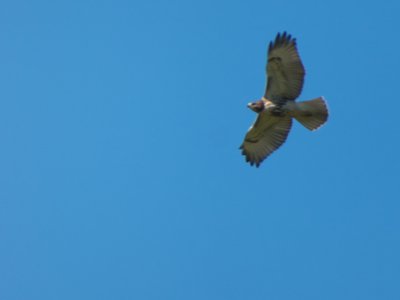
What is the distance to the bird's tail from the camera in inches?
822

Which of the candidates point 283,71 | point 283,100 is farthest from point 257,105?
point 283,71

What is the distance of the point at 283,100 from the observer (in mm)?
21312

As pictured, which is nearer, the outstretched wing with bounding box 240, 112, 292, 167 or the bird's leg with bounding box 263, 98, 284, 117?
the bird's leg with bounding box 263, 98, 284, 117

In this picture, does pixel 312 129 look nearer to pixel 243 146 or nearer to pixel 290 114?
pixel 290 114

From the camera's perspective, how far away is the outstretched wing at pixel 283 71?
20734 mm

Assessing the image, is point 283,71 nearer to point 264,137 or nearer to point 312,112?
point 312,112

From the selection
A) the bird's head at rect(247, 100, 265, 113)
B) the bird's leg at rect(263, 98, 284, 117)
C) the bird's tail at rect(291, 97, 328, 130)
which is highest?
the bird's head at rect(247, 100, 265, 113)

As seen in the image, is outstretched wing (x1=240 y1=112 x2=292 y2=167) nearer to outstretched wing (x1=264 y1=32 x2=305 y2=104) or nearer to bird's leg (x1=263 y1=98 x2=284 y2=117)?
bird's leg (x1=263 y1=98 x2=284 y2=117)

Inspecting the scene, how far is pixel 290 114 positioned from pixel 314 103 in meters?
0.73

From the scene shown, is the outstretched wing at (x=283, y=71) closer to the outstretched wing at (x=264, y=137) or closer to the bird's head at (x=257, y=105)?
the bird's head at (x=257, y=105)

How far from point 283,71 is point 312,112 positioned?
1072mm

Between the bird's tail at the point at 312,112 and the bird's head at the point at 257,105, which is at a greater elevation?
the bird's head at the point at 257,105

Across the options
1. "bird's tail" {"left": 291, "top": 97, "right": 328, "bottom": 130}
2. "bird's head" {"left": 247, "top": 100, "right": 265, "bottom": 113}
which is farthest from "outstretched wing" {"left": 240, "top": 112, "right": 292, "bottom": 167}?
"bird's tail" {"left": 291, "top": 97, "right": 328, "bottom": 130}

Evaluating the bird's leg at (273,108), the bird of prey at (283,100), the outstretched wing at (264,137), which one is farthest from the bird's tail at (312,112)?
the outstretched wing at (264,137)
